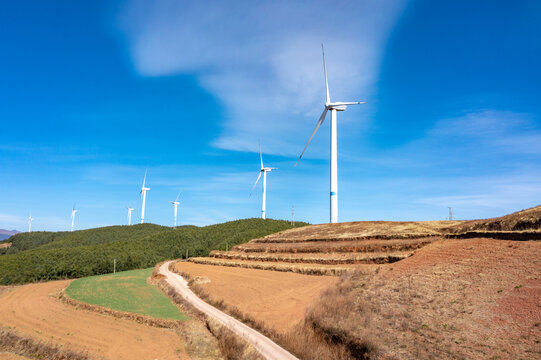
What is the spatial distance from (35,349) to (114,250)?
74.0 m

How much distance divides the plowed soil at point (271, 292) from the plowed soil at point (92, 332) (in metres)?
7.42

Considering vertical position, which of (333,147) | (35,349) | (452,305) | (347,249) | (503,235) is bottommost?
(35,349)

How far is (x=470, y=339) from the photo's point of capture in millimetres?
16500

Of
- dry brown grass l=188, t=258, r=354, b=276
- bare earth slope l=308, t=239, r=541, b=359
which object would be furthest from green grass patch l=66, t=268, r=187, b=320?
bare earth slope l=308, t=239, r=541, b=359

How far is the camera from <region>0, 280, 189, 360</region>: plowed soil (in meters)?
24.9

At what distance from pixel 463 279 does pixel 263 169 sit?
9214 cm

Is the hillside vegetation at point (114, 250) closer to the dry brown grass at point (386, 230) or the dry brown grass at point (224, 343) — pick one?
the dry brown grass at point (386, 230)

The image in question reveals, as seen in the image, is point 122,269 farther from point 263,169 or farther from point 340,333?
point 340,333

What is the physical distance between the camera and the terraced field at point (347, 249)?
42125 mm

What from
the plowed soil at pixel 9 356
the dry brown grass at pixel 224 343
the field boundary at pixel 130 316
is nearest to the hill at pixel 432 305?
the dry brown grass at pixel 224 343

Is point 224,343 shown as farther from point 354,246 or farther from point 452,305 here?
point 354,246

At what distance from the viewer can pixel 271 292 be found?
37094mm

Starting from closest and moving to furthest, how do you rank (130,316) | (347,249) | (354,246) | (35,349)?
(35,349) → (130,316) → (354,246) → (347,249)

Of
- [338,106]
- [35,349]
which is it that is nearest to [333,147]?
[338,106]
